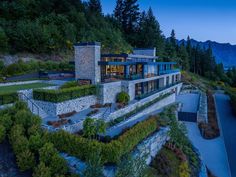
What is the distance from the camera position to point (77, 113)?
1703 centimetres

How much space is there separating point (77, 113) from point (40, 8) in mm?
31678

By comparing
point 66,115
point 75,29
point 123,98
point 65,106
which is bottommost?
point 66,115

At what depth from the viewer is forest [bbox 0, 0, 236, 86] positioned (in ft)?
106

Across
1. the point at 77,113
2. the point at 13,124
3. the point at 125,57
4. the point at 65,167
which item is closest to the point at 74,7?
the point at 125,57

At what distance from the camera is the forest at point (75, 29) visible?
32281mm

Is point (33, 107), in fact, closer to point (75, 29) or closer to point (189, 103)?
point (189, 103)

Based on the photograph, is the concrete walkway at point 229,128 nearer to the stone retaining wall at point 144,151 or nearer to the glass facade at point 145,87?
the stone retaining wall at point 144,151

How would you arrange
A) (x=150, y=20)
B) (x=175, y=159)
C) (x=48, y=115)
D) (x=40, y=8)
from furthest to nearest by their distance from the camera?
(x=150, y=20) < (x=40, y=8) < (x=48, y=115) < (x=175, y=159)

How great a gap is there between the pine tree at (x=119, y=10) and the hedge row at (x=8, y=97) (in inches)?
1964

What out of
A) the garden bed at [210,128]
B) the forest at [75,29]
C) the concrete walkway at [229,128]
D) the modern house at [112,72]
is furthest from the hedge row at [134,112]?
the forest at [75,29]

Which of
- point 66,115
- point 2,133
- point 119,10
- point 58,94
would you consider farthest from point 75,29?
point 2,133

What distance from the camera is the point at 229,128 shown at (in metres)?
22.2

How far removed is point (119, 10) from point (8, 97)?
52.7m

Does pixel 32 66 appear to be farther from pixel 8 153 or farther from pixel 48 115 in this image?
pixel 8 153
